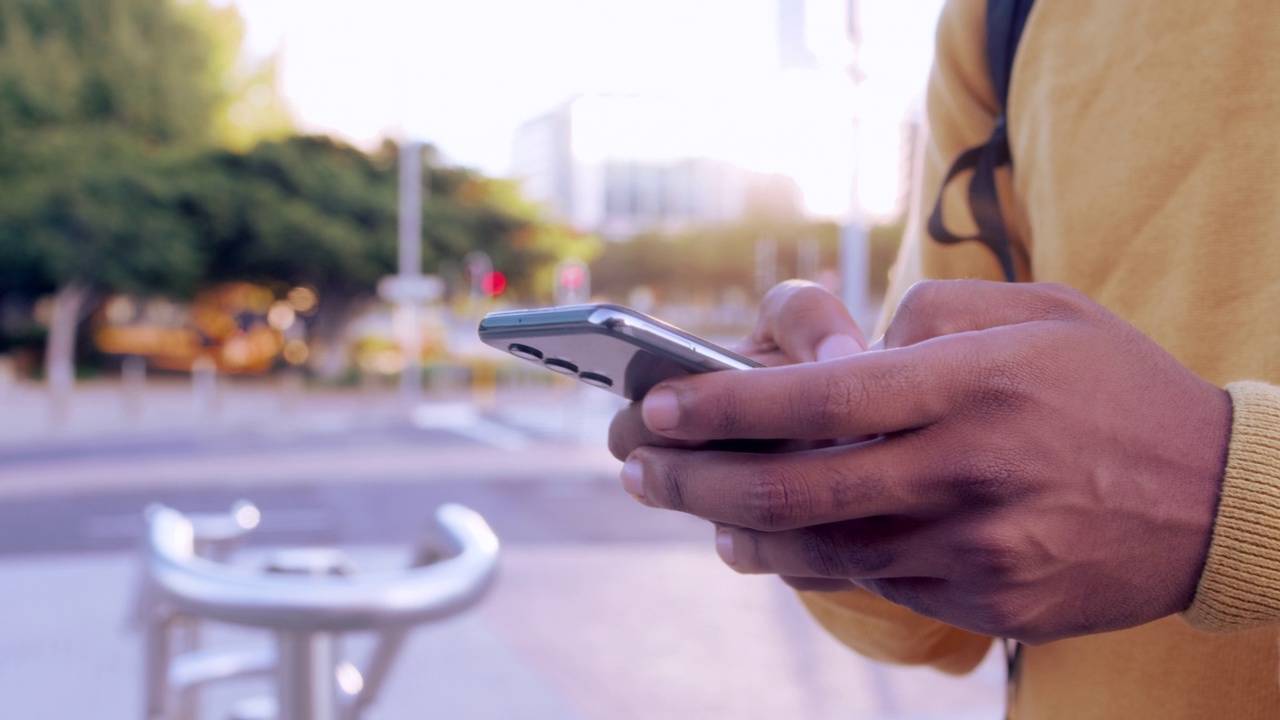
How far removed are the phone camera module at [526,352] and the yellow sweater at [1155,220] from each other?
48 centimetres

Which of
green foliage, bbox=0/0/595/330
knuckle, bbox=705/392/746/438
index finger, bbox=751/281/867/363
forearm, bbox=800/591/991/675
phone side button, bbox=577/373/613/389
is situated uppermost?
green foliage, bbox=0/0/595/330

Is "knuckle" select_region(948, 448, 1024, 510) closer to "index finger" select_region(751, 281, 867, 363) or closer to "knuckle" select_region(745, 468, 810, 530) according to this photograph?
"knuckle" select_region(745, 468, 810, 530)

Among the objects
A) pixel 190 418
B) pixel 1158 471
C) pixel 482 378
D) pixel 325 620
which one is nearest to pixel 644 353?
pixel 1158 471

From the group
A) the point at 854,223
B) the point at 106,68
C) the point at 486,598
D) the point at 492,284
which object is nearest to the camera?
the point at 486,598

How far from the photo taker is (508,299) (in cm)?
2881

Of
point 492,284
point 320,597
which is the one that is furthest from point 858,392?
point 492,284

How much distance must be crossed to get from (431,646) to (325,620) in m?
4.05

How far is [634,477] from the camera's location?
0.67 meters

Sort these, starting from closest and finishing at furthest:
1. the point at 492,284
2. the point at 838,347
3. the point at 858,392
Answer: the point at 858,392 → the point at 838,347 → the point at 492,284

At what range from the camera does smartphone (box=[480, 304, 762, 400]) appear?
2.02 ft

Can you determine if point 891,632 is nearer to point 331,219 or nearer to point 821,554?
point 821,554

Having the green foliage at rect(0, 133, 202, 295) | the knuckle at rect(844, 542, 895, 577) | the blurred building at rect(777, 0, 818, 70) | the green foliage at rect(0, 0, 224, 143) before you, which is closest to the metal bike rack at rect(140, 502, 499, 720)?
the knuckle at rect(844, 542, 895, 577)

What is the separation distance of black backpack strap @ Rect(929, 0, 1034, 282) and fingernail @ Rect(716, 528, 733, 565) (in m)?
0.52

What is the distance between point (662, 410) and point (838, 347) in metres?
0.23
